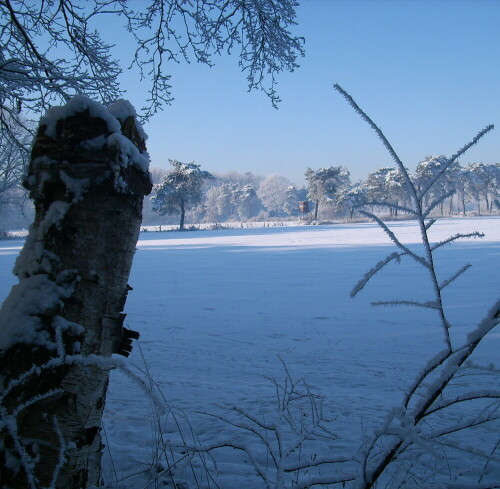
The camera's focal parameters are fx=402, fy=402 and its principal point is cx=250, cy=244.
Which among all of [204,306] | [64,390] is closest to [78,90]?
[64,390]

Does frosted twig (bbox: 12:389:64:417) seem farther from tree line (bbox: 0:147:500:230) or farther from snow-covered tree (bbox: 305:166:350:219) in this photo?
snow-covered tree (bbox: 305:166:350:219)

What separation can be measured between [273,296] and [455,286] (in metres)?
3.55

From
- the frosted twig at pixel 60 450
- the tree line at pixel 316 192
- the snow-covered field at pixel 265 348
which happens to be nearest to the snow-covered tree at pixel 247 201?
the tree line at pixel 316 192

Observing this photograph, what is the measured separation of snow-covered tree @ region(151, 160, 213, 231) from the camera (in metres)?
42.2

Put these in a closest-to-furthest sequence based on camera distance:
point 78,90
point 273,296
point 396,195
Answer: point 78,90
point 273,296
point 396,195

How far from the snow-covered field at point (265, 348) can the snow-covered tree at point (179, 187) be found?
32902mm

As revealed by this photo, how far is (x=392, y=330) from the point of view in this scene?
5.13 meters

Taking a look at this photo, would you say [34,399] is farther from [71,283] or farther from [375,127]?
[375,127]

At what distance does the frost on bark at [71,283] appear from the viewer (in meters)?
1.04

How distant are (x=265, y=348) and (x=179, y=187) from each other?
3896cm

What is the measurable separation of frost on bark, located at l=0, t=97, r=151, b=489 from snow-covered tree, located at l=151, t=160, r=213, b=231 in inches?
1631

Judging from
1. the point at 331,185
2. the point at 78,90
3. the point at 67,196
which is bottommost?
the point at 67,196

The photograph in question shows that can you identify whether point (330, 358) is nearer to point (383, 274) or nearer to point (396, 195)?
point (383, 274)

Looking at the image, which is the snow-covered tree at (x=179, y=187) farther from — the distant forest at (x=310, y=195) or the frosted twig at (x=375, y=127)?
the frosted twig at (x=375, y=127)
